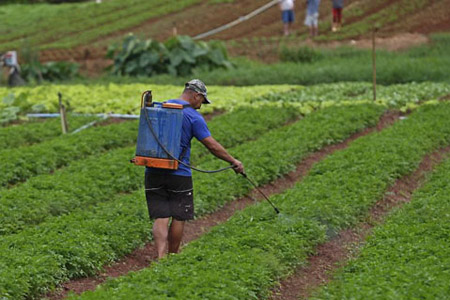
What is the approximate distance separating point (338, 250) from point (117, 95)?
13.4 meters

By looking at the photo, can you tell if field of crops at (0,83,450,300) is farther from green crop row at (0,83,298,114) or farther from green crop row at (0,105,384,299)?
green crop row at (0,83,298,114)

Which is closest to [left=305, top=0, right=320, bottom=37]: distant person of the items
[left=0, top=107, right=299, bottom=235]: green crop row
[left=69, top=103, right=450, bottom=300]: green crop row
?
[left=0, top=107, right=299, bottom=235]: green crop row

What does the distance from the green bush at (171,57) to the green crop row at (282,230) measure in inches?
502

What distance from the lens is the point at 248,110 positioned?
1872cm

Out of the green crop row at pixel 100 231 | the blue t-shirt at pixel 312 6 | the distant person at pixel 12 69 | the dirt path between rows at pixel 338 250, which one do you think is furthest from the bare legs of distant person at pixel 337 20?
the dirt path between rows at pixel 338 250

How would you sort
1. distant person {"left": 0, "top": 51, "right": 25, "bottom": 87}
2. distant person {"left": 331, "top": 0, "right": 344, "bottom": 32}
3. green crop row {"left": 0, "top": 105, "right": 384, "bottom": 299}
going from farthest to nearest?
1. distant person {"left": 331, "top": 0, "right": 344, "bottom": 32}
2. distant person {"left": 0, "top": 51, "right": 25, "bottom": 87}
3. green crop row {"left": 0, "top": 105, "right": 384, "bottom": 299}

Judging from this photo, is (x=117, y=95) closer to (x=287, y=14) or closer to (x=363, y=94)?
(x=363, y=94)

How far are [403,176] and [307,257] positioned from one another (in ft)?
13.6

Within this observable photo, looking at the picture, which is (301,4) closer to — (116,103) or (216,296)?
(116,103)

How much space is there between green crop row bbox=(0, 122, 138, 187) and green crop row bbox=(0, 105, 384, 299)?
6.31ft

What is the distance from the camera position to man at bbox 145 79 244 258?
8727 millimetres

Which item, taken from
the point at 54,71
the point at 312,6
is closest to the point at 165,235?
the point at 54,71

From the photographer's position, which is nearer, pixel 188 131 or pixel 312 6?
pixel 188 131

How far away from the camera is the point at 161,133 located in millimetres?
8531
